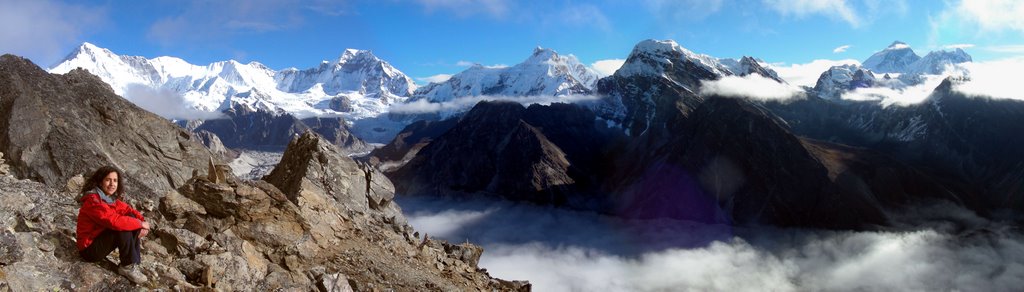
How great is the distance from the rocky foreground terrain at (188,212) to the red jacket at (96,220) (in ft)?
2.45

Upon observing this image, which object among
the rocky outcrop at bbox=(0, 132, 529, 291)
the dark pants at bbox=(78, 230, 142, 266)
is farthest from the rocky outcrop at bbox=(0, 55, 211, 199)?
the dark pants at bbox=(78, 230, 142, 266)

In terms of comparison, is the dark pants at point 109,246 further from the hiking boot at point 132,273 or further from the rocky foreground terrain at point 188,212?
the rocky foreground terrain at point 188,212

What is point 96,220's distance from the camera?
1480 centimetres

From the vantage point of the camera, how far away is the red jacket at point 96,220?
1477 centimetres

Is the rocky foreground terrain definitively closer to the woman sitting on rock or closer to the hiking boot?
the hiking boot

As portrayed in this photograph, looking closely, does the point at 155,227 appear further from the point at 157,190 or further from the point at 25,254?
A: the point at 157,190

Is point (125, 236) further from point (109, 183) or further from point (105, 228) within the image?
point (109, 183)

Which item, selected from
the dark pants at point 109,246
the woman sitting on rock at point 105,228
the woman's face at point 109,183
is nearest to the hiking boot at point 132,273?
the woman sitting on rock at point 105,228

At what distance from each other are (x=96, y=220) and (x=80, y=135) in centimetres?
2865

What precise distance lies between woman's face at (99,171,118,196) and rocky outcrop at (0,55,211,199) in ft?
57.7

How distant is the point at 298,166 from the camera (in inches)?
1453

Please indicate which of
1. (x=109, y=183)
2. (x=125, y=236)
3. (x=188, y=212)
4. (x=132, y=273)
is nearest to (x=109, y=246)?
(x=125, y=236)

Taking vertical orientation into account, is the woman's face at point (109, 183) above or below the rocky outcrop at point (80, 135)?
below

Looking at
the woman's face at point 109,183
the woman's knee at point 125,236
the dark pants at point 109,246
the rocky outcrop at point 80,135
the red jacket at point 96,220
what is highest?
the rocky outcrop at point 80,135
